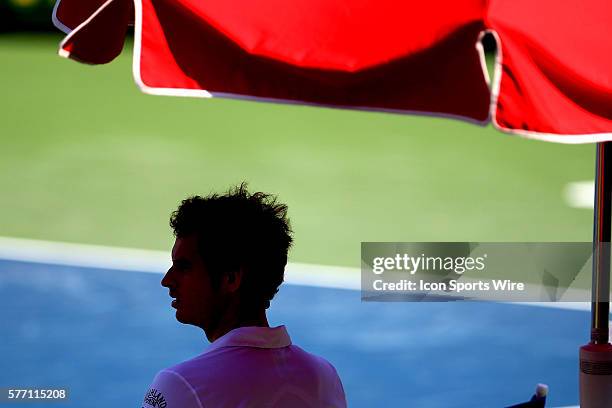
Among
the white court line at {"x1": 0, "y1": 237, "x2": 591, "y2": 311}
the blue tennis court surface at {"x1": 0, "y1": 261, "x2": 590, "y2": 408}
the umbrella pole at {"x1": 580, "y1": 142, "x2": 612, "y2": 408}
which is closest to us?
the umbrella pole at {"x1": 580, "y1": 142, "x2": 612, "y2": 408}

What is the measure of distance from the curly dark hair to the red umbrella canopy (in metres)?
0.22

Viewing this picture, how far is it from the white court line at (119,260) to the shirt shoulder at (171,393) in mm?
4865

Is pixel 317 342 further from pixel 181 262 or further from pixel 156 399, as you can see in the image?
pixel 156 399

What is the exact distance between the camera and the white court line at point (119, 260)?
6465 millimetres

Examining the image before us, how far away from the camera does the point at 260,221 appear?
6.24 ft

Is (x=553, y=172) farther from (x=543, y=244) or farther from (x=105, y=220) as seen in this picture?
(x=105, y=220)

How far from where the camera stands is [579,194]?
7352 mm

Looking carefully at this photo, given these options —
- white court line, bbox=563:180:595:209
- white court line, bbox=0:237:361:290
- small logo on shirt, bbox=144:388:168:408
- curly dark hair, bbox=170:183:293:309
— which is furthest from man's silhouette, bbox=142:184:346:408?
white court line, bbox=563:180:595:209

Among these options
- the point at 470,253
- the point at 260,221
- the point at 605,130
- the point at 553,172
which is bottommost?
the point at 260,221

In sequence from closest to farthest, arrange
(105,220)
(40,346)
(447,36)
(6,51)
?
(447,36)
(40,346)
(105,220)
(6,51)

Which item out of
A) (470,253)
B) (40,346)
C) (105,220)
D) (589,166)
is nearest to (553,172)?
(589,166)

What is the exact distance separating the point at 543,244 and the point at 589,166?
2.72 ft

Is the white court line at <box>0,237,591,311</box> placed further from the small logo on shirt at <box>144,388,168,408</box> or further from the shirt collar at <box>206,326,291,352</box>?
the small logo on shirt at <box>144,388,168,408</box>

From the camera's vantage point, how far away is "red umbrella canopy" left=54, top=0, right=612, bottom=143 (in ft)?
6.19
